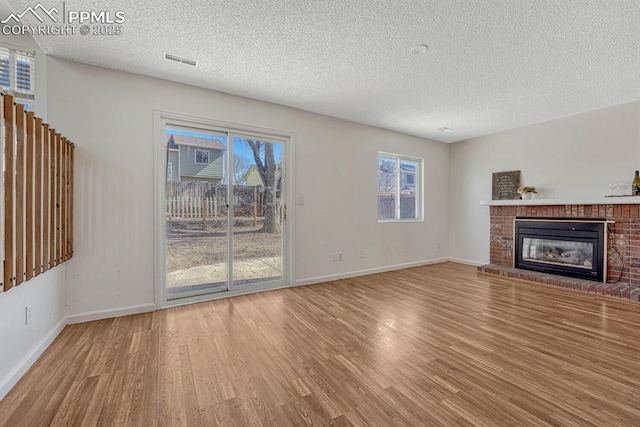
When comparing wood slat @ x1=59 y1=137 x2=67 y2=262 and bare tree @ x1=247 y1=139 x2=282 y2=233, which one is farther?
bare tree @ x1=247 y1=139 x2=282 y2=233

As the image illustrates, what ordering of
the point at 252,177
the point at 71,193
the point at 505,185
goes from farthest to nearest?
the point at 505,185 < the point at 252,177 < the point at 71,193

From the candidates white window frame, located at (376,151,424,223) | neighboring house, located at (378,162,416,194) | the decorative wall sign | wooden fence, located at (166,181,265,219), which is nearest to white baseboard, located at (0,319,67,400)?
wooden fence, located at (166,181,265,219)

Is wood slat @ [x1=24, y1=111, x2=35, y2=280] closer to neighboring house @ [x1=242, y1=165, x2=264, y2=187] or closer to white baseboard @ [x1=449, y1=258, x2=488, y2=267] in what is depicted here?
neighboring house @ [x1=242, y1=165, x2=264, y2=187]

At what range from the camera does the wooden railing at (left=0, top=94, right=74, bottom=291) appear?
5.27 ft

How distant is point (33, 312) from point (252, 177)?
7.81 ft

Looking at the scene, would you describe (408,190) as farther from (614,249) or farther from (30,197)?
(30,197)

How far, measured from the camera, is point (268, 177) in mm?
3750

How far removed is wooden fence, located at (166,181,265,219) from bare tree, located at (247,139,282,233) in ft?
0.33

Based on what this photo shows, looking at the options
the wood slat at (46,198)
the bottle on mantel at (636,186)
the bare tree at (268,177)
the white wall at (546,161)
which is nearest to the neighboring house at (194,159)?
the bare tree at (268,177)

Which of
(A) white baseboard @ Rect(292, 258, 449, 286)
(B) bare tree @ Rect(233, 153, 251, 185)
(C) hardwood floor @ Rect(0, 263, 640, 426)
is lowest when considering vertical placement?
(C) hardwood floor @ Rect(0, 263, 640, 426)

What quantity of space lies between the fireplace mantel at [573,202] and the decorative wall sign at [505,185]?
0.97 feet

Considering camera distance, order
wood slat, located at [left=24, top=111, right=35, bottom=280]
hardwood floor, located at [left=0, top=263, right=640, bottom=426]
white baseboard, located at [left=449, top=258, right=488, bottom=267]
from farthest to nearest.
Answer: white baseboard, located at [left=449, top=258, right=488, bottom=267] < wood slat, located at [left=24, top=111, right=35, bottom=280] < hardwood floor, located at [left=0, top=263, right=640, bottom=426]

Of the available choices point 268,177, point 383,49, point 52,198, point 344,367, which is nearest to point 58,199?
point 52,198

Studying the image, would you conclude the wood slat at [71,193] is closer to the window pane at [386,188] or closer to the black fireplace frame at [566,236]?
the window pane at [386,188]
